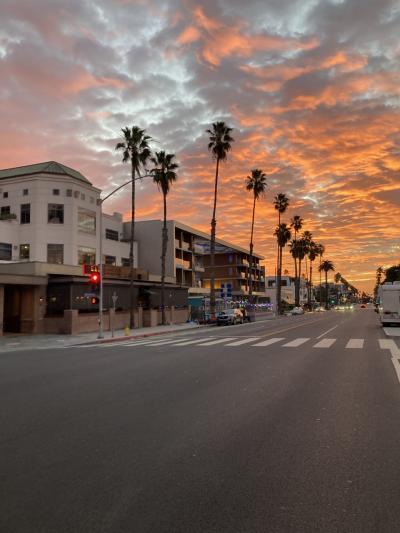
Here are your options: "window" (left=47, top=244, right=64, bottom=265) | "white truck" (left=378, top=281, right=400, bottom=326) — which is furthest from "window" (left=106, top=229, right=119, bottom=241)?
"white truck" (left=378, top=281, right=400, bottom=326)

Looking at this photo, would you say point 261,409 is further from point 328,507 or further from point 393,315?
point 393,315

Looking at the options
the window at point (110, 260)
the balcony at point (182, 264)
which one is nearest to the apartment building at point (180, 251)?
the balcony at point (182, 264)

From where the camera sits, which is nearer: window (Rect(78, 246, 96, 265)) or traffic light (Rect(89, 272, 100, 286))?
traffic light (Rect(89, 272, 100, 286))

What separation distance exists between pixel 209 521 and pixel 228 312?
41.9 m

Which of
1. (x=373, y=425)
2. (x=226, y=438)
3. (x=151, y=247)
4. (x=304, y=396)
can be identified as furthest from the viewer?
(x=151, y=247)

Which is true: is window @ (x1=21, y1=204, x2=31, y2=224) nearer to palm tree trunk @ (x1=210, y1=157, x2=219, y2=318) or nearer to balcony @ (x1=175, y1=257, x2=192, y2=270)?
palm tree trunk @ (x1=210, y1=157, x2=219, y2=318)

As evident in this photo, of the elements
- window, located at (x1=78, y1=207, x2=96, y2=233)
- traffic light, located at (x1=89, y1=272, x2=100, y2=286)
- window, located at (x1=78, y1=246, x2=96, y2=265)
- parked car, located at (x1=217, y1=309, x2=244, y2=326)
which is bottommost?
parked car, located at (x1=217, y1=309, x2=244, y2=326)

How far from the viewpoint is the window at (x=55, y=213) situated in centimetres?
4100

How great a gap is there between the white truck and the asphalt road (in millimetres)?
22244

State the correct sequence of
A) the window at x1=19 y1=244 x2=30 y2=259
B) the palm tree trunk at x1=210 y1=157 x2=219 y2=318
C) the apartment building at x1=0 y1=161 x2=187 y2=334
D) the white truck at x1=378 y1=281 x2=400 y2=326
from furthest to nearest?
the palm tree trunk at x1=210 y1=157 x2=219 y2=318
the window at x1=19 y1=244 x2=30 y2=259
the apartment building at x1=0 y1=161 x2=187 y2=334
the white truck at x1=378 y1=281 x2=400 y2=326

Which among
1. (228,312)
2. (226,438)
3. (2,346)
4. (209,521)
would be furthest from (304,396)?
(228,312)

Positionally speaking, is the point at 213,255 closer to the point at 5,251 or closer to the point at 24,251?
the point at 24,251

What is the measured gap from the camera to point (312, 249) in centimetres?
12900

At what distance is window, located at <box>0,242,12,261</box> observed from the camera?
4012cm
